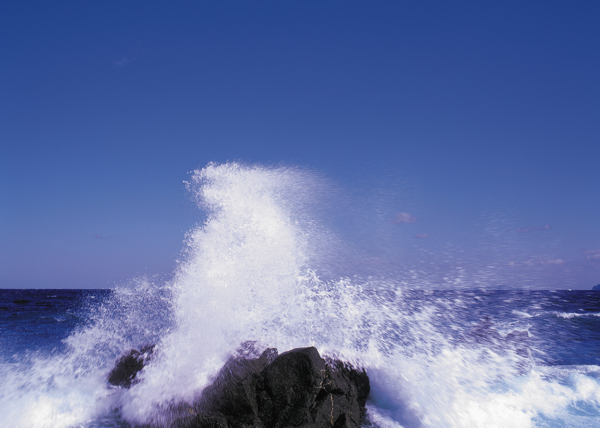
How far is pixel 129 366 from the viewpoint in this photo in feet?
22.2

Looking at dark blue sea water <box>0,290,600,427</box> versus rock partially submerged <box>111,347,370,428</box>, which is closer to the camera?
rock partially submerged <box>111,347,370,428</box>

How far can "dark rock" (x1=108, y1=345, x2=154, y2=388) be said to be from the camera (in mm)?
6605

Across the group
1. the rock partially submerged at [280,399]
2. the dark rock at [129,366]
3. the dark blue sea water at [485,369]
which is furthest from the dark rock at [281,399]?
the dark rock at [129,366]

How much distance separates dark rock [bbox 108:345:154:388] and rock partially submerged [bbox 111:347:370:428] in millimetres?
2018

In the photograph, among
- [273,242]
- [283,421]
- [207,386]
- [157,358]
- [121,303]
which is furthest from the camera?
[121,303]

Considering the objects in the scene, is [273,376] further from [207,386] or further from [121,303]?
[121,303]

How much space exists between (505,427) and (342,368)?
2.82m

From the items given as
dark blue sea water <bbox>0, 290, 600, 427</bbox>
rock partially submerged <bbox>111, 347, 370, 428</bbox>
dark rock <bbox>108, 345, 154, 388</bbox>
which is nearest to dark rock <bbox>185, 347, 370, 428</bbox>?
rock partially submerged <bbox>111, 347, 370, 428</bbox>

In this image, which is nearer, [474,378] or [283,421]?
[283,421]

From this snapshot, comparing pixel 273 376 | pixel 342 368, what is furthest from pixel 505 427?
pixel 273 376

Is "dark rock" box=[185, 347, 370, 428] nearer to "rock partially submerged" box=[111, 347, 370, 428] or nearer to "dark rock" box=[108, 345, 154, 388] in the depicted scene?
"rock partially submerged" box=[111, 347, 370, 428]

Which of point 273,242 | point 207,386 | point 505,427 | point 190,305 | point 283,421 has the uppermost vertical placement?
point 273,242

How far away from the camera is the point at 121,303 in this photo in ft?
38.2

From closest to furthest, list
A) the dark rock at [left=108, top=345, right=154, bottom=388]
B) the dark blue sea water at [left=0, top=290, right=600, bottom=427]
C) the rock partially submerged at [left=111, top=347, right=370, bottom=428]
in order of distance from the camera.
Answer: the rock partially submerged at [left=111, top=347, right=370, bottom=428] → the dark blue sea water at [left=0, top=290, right=600, bottom=427] → the dark rock at [left=108, top=345, right=154, bottom=388]
